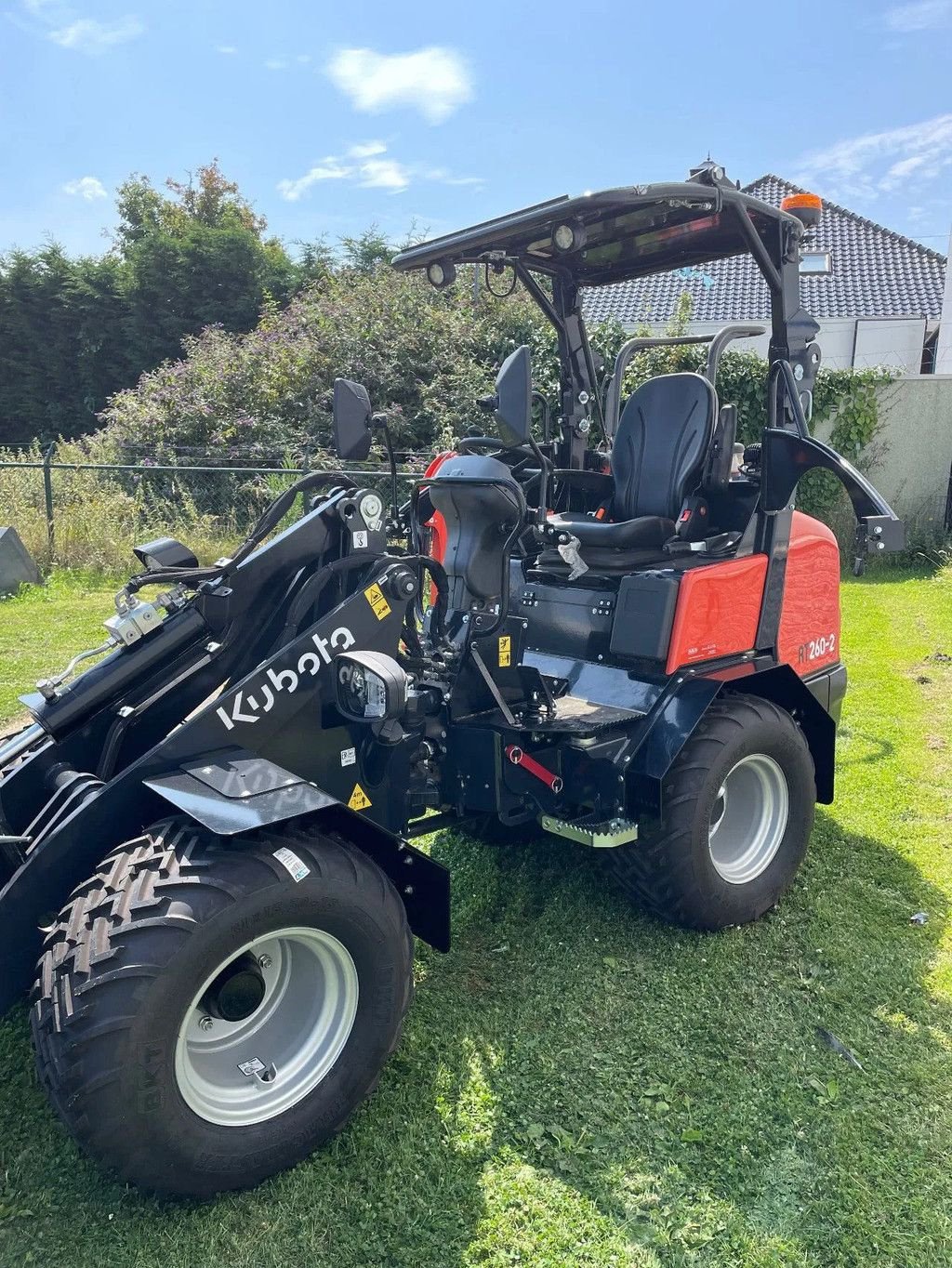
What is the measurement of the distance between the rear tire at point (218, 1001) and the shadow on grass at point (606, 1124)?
0.17 meters

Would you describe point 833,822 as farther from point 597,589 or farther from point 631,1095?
point 631,1095

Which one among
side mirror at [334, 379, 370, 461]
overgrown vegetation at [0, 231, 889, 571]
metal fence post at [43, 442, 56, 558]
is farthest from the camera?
overgrown vegetation at [0, 231, 889, 571]

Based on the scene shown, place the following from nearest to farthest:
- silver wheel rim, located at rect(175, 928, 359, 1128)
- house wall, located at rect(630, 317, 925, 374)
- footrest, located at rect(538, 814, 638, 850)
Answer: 1. silver wheel rim, located at rect(175, 928, 359, 1128)
2. footrest, located at rect(538, 814, 638, 850)
3. house wall, located at rect(630, 317, 925, 374)

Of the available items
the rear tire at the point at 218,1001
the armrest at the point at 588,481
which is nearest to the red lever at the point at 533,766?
the rear tire at the point at 218,1001

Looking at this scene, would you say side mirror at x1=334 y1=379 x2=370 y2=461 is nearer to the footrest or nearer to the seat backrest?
the footrest

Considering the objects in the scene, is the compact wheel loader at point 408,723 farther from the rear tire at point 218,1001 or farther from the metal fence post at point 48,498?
the metal fence post at point 48,498

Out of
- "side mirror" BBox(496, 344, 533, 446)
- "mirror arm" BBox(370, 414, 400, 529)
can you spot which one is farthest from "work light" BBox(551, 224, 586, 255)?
"mirror arm" BBox(370, 414, 400, 529)

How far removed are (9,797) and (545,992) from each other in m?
1.78

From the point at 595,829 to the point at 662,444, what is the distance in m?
1.78

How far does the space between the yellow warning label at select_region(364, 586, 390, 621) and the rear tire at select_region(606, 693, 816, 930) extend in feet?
3.93

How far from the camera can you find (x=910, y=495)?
12078 millimetres

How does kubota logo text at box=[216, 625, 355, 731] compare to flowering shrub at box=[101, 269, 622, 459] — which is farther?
flowering shrub at box=[101, 269, 622, 459]

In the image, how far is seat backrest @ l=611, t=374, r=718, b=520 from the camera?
3.93m

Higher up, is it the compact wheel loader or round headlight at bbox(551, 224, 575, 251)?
round headlight at bbox(551, 224, 575, 251)
